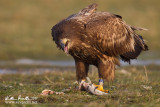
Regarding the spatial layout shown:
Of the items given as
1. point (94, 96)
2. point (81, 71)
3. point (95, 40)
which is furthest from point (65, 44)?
point (94, 96)

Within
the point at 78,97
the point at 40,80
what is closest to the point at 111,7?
the point at 40,80

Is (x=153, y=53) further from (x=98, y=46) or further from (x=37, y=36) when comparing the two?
(x=98, y=46)

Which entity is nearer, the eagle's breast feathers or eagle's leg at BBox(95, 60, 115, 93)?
the eagle's breast feathers

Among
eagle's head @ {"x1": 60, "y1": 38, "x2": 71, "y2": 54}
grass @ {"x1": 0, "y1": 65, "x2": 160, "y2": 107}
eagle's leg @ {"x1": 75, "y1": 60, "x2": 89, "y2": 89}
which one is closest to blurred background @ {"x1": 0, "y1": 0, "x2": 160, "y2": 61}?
grass @ {"x1": 0, "y1": 65, "x2": 160, "y2": 107}

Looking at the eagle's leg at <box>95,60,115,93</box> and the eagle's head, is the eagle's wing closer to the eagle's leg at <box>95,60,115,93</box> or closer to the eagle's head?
the eagle's leg at <box>95,60,115,93</box>

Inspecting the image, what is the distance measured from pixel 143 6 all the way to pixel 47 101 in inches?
1223

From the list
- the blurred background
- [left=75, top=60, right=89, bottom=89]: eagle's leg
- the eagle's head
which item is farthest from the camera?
the blurred background

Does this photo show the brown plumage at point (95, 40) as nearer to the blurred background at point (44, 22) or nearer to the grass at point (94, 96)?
the grass at point (94, 96)

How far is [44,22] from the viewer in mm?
30312

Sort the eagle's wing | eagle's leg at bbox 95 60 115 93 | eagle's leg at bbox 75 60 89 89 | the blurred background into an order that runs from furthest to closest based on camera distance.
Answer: the blurred background
eagle's leg at bbox 75 60 89 89
eagle's leg at bbox 95 60 115 93
the eagle's wing

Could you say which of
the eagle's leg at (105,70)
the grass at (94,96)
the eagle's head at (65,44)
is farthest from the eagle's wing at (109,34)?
the grass at (94,96)

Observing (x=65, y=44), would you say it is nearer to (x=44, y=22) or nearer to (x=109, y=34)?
(x=109, y=34)

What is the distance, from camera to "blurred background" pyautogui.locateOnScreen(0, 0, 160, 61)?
23.4 metres

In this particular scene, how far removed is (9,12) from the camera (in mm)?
31828
